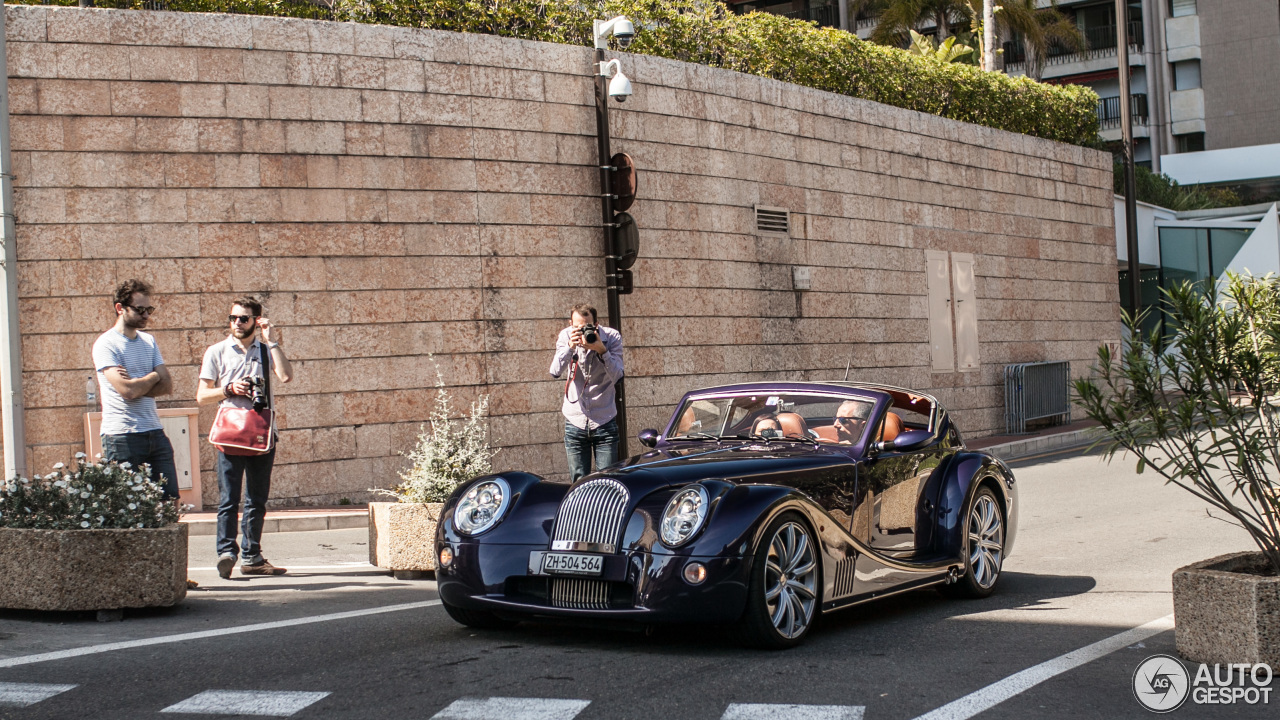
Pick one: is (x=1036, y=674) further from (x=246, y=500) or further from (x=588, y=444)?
(x=588, y=444)

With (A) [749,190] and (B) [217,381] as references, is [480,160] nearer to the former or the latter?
(A) [749,190]

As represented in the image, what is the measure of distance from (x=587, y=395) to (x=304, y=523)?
10.5 ft

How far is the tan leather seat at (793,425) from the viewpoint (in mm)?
7156

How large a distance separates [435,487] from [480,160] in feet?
21.0

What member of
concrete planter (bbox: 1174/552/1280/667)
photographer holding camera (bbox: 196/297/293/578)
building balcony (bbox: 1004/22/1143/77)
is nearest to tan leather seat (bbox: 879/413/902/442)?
concrete planter (bbox: 1174/552/1280/667)

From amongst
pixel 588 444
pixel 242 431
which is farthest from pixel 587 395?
pixel 242 431

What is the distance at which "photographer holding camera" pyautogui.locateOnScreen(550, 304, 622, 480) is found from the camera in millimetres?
10078

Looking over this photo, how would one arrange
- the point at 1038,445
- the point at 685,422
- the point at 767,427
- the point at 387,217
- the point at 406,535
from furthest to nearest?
the point at 1038,445 < the point at 387,217 < the point at 406,535 < the point at 685,422 < the point at 767,427

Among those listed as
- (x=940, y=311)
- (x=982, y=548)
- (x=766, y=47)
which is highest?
(x=766, y=47)

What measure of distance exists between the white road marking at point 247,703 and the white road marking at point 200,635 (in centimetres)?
114

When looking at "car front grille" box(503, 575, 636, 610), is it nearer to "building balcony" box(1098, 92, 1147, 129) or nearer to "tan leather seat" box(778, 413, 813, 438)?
"tan leather seat" box(778, 413, 813, 438)

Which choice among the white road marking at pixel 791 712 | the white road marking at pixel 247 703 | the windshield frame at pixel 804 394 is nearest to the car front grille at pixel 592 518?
the white road marking at pixel 791 712

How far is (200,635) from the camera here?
628cm

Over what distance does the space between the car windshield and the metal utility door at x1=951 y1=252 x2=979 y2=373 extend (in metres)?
13.8
